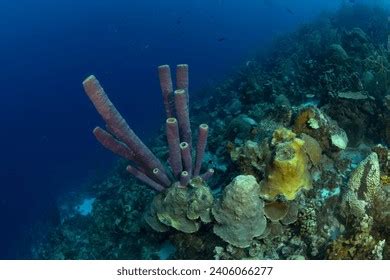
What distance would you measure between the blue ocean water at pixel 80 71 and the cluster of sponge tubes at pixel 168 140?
10.1m

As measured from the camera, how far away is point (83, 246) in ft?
26.6

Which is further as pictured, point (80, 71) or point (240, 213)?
point (80, 71)

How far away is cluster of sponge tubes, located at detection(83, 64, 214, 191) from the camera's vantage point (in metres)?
3.89

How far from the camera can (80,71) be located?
39.6 metres

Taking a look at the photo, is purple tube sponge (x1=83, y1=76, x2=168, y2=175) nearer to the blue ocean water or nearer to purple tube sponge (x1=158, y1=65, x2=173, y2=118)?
purple tube sponge (x1=158, y1=65, x2=173, y2=118)

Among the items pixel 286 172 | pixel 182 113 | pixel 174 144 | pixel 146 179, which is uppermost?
pixel 182 113

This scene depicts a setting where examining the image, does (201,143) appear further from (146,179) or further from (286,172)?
(286,172)

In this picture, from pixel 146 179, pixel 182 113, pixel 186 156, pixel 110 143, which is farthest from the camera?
pixel 146 179

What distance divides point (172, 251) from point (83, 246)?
12.3 ft

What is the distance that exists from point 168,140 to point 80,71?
1499 inches

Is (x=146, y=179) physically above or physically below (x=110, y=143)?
below

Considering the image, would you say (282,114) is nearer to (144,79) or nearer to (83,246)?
(83,246)

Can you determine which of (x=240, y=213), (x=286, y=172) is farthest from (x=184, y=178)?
(x=286, y=172)
